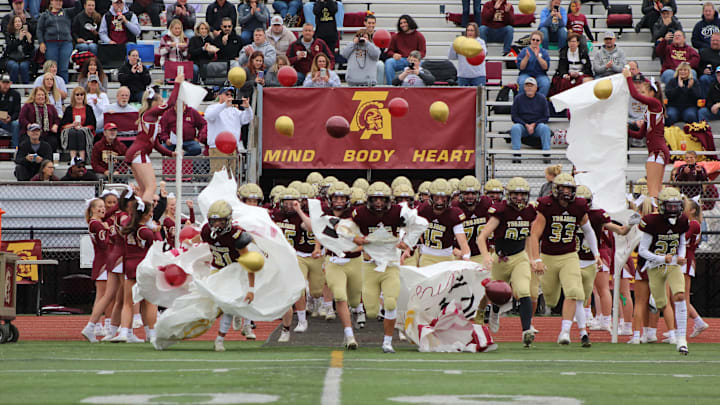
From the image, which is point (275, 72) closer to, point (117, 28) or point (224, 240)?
point (117, 28)

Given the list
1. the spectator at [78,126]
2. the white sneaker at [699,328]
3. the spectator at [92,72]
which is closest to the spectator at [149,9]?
the spectator at [92,72]

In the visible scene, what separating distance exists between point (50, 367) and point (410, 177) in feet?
33.0

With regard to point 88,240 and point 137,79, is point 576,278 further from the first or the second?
point 137,79

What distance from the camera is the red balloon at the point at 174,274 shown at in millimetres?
10867

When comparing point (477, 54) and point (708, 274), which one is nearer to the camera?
point (477, 54)

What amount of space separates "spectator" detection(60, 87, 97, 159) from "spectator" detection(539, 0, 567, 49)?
8.32 metres

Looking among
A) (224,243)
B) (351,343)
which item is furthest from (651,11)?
(224,243)

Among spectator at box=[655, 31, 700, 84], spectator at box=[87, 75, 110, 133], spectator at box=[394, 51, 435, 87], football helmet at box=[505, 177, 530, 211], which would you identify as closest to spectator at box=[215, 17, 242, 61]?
spectator at box=[87, 75, 110, 133]

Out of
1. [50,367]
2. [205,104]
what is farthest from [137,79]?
[50,367]

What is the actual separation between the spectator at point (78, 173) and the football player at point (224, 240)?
6749 mm

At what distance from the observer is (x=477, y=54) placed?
47.9 ft

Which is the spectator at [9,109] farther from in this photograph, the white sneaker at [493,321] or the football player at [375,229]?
the white sneaker at [493,321]

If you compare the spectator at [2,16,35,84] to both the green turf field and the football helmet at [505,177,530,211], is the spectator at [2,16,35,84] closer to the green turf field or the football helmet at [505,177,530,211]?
the green turf field

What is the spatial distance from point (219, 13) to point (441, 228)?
10093mm
